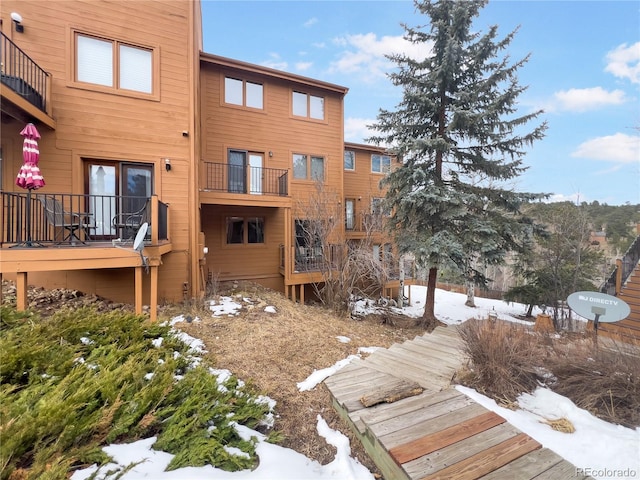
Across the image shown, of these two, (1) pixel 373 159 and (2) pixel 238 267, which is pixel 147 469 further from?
(1) pixel 373 159

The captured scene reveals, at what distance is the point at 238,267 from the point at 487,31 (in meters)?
11.0

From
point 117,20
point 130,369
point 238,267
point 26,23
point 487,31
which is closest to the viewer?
point 130,369

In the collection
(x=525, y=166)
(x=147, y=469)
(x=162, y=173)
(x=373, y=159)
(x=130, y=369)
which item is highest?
(x=373, y=159)

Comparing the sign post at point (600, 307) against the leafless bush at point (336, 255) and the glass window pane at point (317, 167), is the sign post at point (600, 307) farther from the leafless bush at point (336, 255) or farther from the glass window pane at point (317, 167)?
the glass window pane at point (317, 167)

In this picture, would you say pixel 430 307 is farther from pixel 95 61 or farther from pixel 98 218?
pixel 95 61

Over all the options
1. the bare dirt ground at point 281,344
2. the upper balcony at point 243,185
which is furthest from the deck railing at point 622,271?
the upper balcony at point 243,185

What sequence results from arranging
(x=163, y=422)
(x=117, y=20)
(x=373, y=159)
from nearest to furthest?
(x=163, y=422), (x=117, y=20), (x=373, y=159)

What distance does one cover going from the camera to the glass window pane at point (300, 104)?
11.2 m

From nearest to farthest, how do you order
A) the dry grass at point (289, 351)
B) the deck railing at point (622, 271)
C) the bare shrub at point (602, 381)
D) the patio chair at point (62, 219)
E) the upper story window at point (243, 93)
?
the dry grass at point (289, 351), the bare shrub at point (602, 381), the patio chair at point (62, 219), the deck railing at point (622, 271), the upper story window at point (243, 93)

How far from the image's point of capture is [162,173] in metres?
7.14

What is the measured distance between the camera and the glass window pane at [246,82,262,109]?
1049 cm

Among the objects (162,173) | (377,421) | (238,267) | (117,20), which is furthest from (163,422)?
(117,20)

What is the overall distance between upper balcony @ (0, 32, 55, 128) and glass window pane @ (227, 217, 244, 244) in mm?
5455
